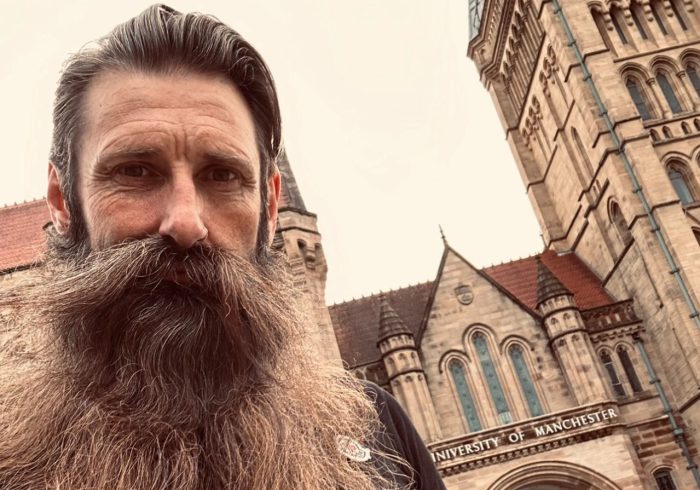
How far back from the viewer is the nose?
1.35 m

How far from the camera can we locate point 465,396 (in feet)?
65.8

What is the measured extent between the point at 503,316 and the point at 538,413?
3.02m

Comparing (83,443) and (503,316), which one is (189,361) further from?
(503,316)

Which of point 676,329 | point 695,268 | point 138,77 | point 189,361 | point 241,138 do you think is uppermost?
point 695,268

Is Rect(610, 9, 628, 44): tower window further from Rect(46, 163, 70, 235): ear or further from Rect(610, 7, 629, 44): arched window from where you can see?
Rect(46, 163, 70, 235): ear

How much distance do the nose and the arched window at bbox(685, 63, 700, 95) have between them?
26223 millimetres

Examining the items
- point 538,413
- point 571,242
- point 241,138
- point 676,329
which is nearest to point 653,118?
point 571,242

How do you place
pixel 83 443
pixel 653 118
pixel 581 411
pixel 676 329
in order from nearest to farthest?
1. pixel 83 443
2. pixel 581 411
3. pixel 676 329
4. pixel 653 118

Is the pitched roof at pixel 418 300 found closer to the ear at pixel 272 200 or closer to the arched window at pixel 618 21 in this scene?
the arched window at pixel 618 21

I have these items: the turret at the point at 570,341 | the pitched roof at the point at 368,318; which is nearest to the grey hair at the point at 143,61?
the turret at the point at 570,341

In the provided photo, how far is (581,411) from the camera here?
58.5 ft

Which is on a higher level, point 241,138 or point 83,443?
point 241,138

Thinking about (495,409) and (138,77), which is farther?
(495,409)

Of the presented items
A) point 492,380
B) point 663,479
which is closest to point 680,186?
point 492,380
